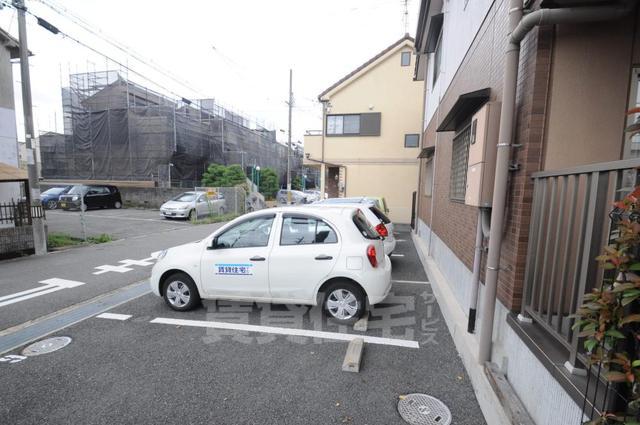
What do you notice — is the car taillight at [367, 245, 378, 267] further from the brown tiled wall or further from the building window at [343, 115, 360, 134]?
the building window at [343, 115, 360, 134]

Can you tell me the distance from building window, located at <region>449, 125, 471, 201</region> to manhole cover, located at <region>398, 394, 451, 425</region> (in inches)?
109

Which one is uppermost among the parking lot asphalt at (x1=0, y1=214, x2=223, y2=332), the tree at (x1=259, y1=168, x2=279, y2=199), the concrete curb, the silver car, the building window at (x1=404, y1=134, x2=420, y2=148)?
the building window at (x1=404, y1=134, x2=420, y2=148)

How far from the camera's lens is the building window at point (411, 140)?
1485 cm

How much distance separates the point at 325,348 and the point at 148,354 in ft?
6.29

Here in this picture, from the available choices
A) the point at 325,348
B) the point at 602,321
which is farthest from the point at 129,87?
the point at 602,321

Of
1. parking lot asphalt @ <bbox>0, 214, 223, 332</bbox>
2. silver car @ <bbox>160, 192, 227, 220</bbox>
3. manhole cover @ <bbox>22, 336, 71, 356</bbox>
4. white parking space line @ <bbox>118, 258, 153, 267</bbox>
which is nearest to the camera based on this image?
manhole cover @ <bbox>22, 336, 71, 356</bbox>

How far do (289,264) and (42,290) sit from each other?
4.69 m

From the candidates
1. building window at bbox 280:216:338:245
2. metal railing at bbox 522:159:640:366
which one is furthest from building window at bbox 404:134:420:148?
metal railing at bbox 522:159:640:366

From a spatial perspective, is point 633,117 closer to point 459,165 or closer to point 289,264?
point 459,165

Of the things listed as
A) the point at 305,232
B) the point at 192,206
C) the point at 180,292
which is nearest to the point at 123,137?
the point at 192,206

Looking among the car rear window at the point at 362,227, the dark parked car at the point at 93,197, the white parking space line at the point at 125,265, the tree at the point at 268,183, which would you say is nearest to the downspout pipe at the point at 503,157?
the car rear window at the point at 362,227

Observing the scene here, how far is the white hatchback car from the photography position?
3820 millimetres

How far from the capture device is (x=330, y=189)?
61.2 ft

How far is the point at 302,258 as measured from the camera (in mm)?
3857
